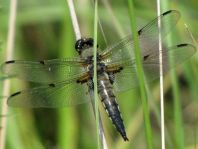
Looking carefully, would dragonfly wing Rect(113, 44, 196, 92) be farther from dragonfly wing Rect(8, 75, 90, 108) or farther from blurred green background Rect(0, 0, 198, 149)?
blurred green background Rect(0, 0, 198, 149)

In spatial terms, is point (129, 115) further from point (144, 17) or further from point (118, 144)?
point (144, 17)

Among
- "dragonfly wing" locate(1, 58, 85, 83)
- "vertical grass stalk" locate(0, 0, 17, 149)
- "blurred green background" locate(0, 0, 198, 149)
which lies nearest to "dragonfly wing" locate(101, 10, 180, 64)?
"dragonfly wing" locate(1, 58, 85, 83)

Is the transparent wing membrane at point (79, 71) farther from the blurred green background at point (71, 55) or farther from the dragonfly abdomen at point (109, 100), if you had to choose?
the blurred green background at point (71, 55)

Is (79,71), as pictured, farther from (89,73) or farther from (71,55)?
(71,55)

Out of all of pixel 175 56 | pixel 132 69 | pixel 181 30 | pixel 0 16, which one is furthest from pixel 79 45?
pixel 181 30

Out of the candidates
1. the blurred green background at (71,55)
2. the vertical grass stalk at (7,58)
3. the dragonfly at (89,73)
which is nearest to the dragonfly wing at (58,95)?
the dragonfly at (89,73)
